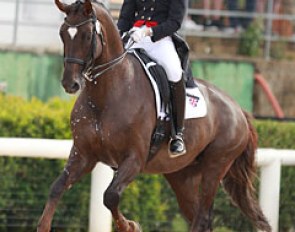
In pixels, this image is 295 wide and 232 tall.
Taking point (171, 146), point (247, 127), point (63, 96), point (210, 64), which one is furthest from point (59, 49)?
point (171, 146)

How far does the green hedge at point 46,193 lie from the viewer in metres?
10.8

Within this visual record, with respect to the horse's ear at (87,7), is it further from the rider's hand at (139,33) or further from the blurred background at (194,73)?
the blurred background at (194,73)

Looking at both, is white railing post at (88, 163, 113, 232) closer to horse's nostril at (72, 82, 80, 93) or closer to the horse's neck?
the horse's neck

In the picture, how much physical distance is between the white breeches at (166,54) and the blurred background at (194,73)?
2.30 meters

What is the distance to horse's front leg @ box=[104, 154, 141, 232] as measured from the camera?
8055mm

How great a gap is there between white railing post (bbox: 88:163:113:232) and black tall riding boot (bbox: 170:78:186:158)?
1.66 m

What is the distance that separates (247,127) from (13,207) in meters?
2.53

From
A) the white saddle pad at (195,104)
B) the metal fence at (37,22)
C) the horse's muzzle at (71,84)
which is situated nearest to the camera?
the horse's muzzle at (71,84)

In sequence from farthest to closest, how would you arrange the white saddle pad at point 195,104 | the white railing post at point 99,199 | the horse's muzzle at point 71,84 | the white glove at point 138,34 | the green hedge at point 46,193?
the green hedge at point 46,193, the white railing post at point 99,199, the white saddle pad at point 195,104, the white glove at point 138,34, the horse's muzzle at point 71,84

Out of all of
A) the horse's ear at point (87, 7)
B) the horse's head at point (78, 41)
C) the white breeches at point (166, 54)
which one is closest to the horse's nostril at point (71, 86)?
the horse's head at point (78, 41)

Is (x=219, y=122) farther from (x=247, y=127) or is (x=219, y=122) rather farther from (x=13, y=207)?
(x=13, y=207)

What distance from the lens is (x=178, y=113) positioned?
8.77 metres

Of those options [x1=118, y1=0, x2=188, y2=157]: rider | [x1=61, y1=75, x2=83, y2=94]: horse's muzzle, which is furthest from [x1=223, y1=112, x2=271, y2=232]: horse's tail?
[x1=61, y1=75, x2=83, y2=94]: horse's muzzle

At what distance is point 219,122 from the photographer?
9.56 meters
